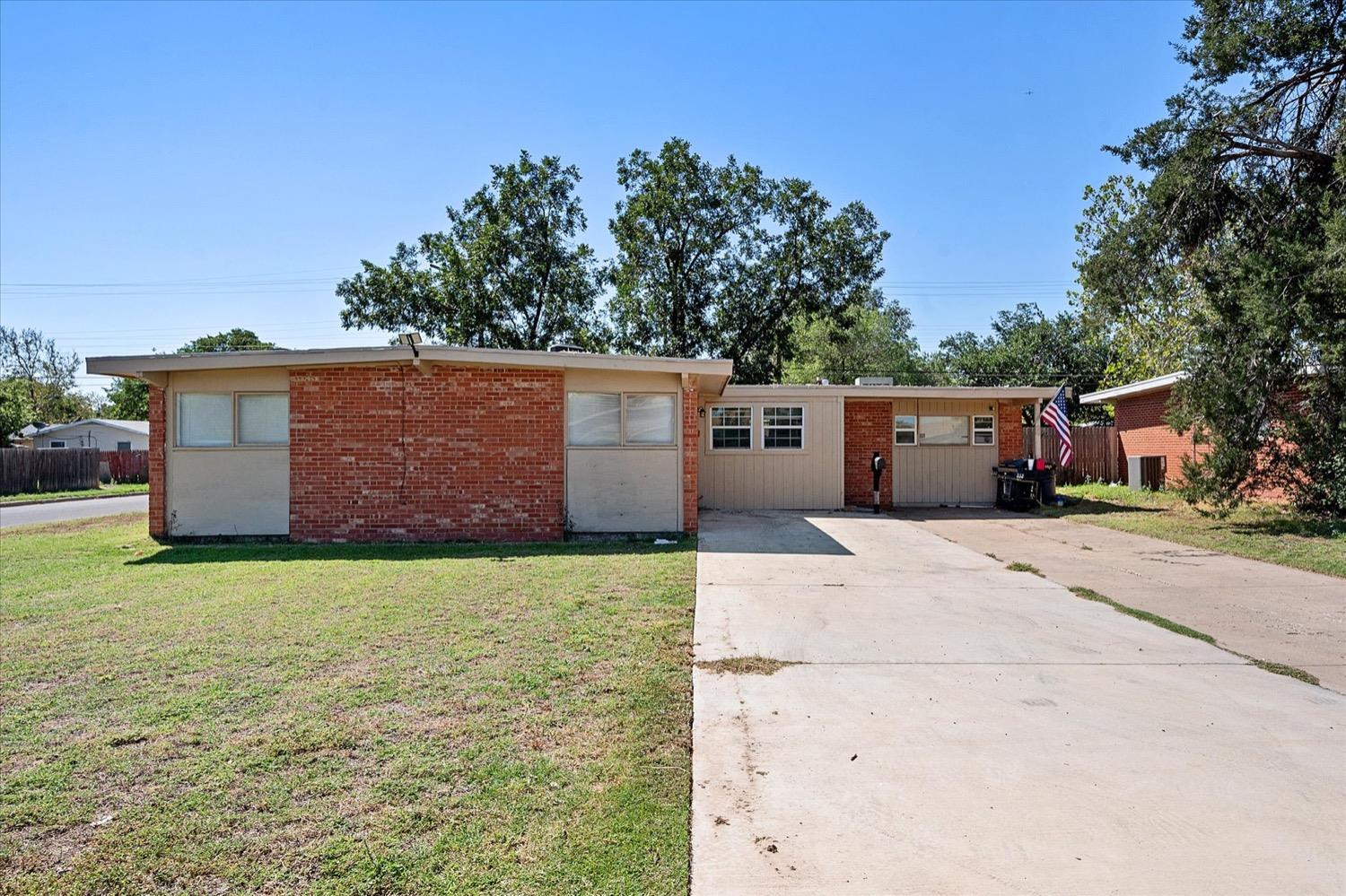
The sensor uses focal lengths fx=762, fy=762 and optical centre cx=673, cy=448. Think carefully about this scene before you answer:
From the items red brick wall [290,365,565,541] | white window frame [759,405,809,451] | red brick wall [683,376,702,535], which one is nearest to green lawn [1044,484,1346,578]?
white window frame [759,405,809,451]

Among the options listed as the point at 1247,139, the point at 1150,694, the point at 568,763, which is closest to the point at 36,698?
the point at 568,763

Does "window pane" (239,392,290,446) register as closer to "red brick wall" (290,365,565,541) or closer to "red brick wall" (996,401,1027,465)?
"red brick wall" (290,365,565,541)

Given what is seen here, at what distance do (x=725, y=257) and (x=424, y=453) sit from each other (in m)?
18.4

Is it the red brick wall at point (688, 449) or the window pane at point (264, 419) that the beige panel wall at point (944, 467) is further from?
the window pane at point (264, 419)

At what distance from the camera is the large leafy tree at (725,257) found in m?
26.4

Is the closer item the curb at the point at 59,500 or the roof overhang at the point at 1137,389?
the roof overhang at the point at 1137,389

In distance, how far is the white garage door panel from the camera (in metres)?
11.2

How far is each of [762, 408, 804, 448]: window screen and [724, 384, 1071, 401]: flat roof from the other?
1.17ft

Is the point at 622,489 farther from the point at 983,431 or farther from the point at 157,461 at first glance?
A: the point at 983,431

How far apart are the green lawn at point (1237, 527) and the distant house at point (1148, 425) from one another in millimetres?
1316

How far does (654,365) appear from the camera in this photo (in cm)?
1084

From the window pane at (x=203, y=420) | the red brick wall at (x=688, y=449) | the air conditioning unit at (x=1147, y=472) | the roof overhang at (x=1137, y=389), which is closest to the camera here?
the window pane at (x=203, y=420)

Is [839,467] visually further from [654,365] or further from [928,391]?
[654,365]

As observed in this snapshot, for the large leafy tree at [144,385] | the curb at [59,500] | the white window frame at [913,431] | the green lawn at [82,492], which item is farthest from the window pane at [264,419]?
the large leafy tree at [144,385]
